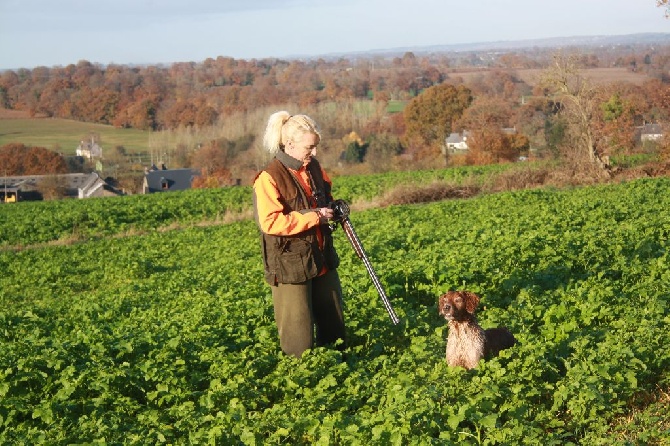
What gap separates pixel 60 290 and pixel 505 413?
13.4m

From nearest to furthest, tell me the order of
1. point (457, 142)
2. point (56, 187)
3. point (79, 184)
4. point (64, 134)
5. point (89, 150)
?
point (56, 187), point (457, 142), point (79, 184), point (89, 150), point (64, 134)

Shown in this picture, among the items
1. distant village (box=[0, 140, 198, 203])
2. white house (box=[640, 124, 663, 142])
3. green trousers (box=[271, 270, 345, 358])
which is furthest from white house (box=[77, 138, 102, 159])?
green trousers (box=[271, 270, 345, 358])

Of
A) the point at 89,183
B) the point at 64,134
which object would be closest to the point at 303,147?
the point at 89,183

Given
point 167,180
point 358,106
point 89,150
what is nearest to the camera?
point 167,180

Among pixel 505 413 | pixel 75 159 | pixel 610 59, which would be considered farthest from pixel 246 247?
pixel 610 59

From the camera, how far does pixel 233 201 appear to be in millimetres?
35312

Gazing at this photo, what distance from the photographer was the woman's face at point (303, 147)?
22.0ft

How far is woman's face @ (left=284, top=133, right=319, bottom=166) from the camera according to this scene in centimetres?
671

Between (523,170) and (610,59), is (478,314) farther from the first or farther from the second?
(610,59)

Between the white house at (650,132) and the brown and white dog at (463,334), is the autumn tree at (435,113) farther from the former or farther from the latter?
the brown and white dog at (463,334)

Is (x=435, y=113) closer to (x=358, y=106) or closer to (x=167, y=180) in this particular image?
(x=358, y=106)

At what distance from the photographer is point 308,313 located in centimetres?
698

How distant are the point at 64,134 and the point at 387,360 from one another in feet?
361

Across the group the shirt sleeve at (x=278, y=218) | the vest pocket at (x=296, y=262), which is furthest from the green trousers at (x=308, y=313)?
the shirt sleeve at (x=278, y=218)
